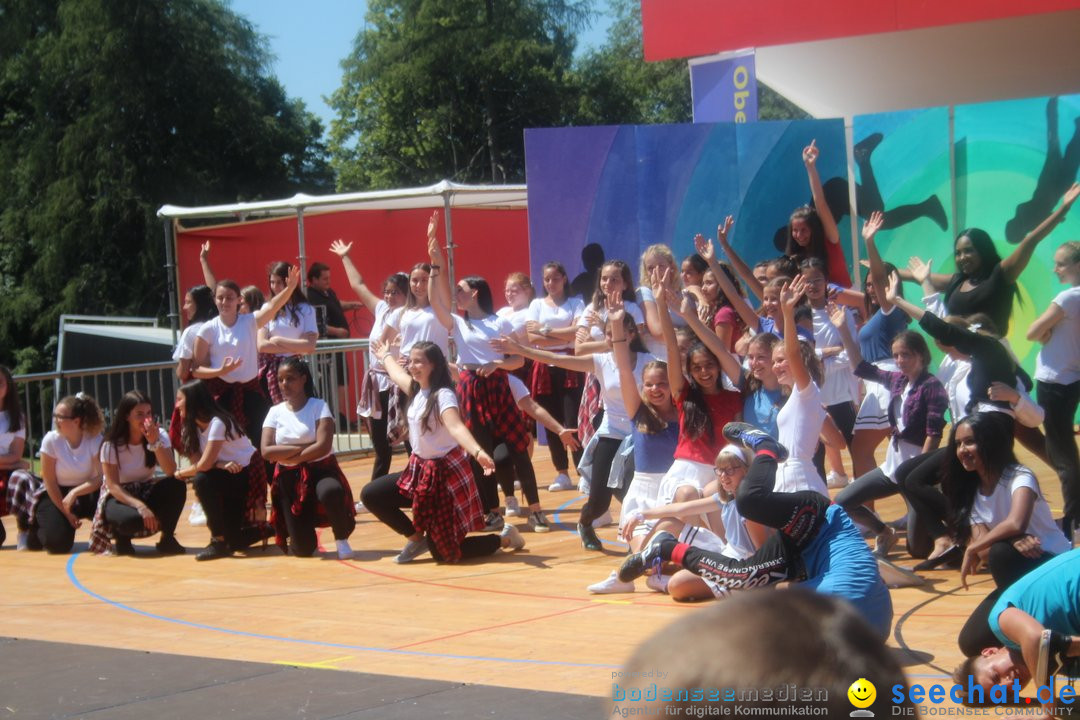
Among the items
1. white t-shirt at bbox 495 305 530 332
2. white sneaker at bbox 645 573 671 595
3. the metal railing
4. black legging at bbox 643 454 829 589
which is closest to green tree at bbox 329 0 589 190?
the metal railing

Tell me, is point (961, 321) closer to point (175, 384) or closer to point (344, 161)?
point (175, 384)

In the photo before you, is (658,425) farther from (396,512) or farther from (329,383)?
(329,383)

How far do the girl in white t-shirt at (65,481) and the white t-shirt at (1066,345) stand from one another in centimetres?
625

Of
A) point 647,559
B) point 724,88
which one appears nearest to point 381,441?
point 647,559

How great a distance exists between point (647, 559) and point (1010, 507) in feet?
5.83

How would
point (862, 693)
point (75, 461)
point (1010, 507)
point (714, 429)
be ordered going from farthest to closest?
point (75, 461) < point (714, 429) < point (1010, 507) < point (862, 693)

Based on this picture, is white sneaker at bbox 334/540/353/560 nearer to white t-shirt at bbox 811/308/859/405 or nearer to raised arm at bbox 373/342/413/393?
raised arm at bbox 373/342/413/393

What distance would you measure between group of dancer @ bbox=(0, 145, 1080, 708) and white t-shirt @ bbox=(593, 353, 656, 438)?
0.02m

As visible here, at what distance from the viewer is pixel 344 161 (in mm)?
45656

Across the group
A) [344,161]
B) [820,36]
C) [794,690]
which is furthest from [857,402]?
[344,161]

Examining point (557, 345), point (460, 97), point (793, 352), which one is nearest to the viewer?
point (793, 352)

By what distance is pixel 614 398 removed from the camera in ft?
26.0

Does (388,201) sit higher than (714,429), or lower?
higher

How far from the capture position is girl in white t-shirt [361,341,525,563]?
795 centimetres
